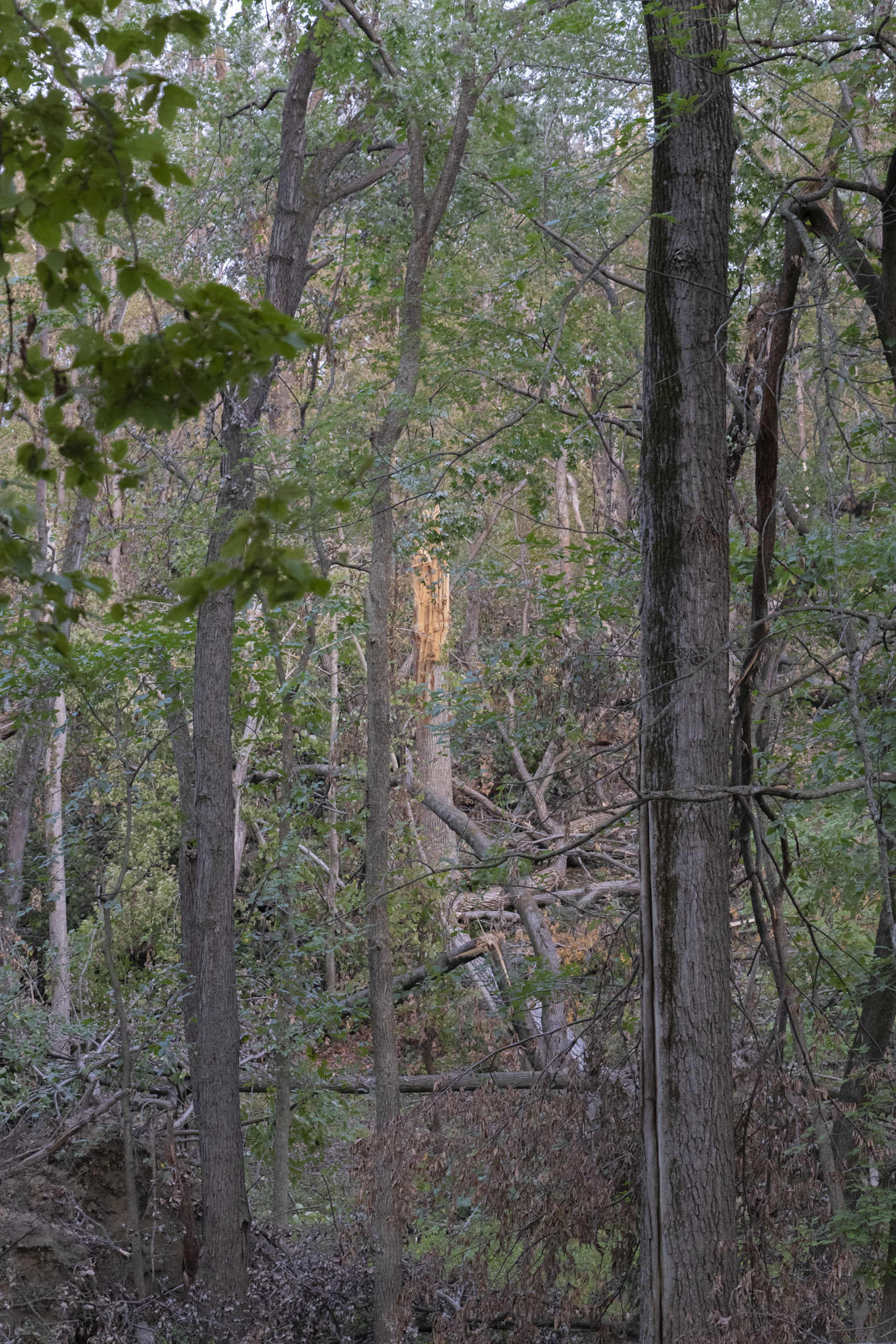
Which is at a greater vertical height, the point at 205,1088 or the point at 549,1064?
the point at 549,1064

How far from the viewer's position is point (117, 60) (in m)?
1.87

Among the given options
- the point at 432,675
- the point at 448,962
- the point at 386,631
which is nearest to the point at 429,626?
the point at 432,675

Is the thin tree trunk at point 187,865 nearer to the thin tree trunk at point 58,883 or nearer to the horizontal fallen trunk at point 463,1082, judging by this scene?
the thin tree trunk at point 58,883

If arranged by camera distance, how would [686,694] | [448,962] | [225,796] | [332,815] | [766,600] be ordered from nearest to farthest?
[686,694] → [766,600] → [225,796] → [448,962] → [332,815]

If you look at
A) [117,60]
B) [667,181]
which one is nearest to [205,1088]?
[667,181]

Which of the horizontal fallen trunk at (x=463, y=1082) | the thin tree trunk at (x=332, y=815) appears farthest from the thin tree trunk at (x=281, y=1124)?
the thin tree trunk at (x=332, y=815)

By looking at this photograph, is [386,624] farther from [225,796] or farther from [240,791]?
[240,791]

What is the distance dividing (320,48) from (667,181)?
4854mm

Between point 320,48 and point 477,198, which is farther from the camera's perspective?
point 477,198

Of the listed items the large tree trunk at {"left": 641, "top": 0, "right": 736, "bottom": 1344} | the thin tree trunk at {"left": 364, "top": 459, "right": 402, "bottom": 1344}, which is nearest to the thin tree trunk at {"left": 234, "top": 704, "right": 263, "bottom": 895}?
the thin tree trunk at {"left": 364, "top": 459, "right": 402, "bottom": 1344}

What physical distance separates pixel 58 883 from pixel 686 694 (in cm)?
1167

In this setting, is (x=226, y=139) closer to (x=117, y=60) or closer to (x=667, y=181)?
(x=667, y=181)

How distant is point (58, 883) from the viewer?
1374 centimetres

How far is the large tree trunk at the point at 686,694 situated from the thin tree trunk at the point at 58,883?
5801 millimetres
